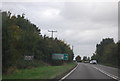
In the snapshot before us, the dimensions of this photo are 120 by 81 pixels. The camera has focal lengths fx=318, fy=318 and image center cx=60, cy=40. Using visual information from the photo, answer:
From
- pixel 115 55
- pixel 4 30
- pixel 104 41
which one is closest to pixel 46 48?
pixel 115 55

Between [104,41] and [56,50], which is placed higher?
[104,41]

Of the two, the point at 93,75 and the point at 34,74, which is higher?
the point at 34,74

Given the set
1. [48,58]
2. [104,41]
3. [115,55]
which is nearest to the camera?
[48,58]

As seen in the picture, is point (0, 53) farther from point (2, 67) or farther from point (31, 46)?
point (31, 46)

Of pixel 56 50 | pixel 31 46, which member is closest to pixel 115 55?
pixel 56 50

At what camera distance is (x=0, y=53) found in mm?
27844

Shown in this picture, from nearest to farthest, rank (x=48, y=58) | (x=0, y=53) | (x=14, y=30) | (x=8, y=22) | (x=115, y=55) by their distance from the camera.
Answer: (x=0, y=53) → (x=8, y=22) → (x=14, y=30) → (x=48, y=58) → (x=115, y=55)

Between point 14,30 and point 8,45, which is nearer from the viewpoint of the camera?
point 8,45

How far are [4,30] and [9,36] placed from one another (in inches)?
45.2

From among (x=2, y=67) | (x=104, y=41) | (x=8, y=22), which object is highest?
(x=104, y=41)

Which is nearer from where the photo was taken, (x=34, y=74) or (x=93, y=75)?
(x=34, y=74)

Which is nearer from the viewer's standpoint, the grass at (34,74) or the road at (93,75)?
the grass at (34,74)

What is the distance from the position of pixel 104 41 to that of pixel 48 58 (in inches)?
4248

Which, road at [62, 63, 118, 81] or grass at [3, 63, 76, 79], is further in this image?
road at [62, 63, 118, 81]
